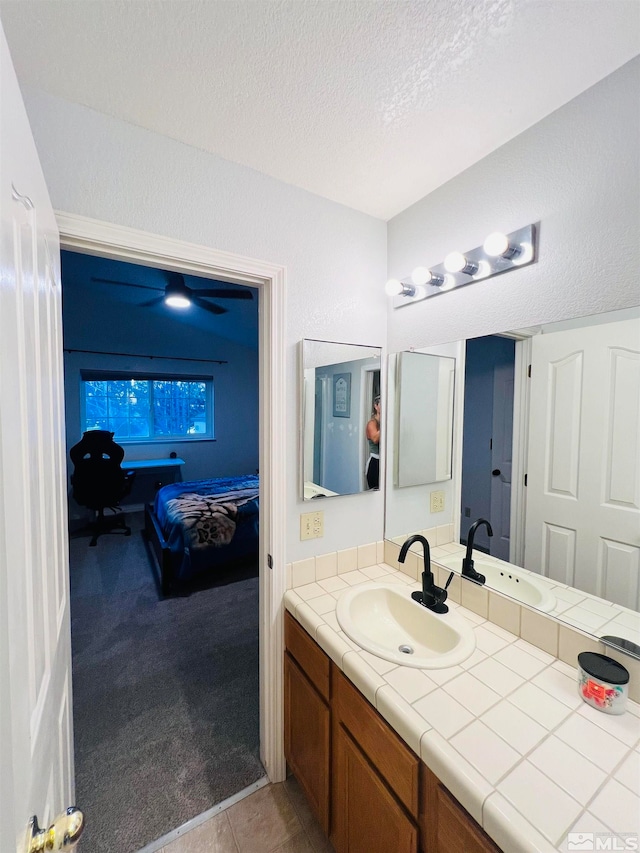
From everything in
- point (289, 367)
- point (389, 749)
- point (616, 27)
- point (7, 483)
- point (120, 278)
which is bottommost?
point (389, 749)

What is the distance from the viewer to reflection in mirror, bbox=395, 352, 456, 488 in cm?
155

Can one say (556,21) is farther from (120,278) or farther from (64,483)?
(120,278)

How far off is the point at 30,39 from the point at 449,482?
1906mm

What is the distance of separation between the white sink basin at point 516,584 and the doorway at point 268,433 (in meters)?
0.78

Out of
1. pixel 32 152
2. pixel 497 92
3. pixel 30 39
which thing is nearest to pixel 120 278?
pixel 30 39

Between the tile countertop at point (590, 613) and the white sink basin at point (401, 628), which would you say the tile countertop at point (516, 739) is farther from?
the tile countertop at point (590, 613)

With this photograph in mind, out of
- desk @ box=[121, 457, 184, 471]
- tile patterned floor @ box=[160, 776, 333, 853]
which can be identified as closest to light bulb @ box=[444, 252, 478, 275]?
tile patterned floor @ box=[160, 776, 333, 853]

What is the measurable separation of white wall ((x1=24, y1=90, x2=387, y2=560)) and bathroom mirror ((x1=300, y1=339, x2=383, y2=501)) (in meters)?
0.05

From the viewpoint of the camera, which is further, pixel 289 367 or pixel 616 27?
pixel 289 367

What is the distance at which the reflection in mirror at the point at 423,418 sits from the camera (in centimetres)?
155

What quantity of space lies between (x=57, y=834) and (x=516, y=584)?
131 cm

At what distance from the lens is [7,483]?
485 mm

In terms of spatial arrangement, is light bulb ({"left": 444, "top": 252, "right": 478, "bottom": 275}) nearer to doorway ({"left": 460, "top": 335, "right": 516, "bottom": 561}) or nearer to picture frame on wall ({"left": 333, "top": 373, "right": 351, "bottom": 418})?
doorway ({"left": 460, "top": 335, "right": 516, "bottom": 561})

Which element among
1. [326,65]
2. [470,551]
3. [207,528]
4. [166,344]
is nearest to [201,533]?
[207,528]
